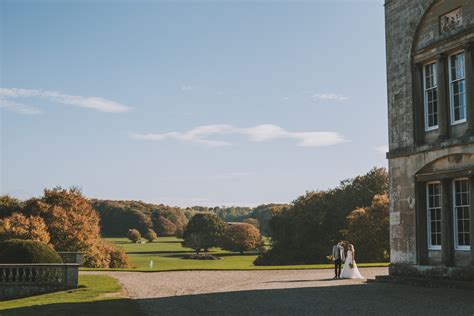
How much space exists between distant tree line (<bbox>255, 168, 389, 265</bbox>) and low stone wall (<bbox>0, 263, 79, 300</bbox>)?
25961mm

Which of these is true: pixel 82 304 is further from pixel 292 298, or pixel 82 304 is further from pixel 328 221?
pixel 328 221

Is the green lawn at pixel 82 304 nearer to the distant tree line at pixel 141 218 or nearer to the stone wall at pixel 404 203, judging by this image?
the stone wall at pixel 404 203

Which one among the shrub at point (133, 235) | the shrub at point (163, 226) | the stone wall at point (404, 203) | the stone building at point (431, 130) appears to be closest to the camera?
the stone building at point (431, 130)

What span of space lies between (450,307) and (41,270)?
13.9 metres

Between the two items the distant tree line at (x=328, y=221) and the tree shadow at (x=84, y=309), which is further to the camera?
the distant tree line at (x=328, y=221)

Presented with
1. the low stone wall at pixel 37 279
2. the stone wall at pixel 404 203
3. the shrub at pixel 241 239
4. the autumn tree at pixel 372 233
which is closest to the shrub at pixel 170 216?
the shrub at pixel 241 239

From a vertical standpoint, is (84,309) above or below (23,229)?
below

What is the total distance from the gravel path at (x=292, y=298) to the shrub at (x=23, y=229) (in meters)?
12.3

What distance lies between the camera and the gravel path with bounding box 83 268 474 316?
45.1ft

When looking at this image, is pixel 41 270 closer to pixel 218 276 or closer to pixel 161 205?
pixel 218 276

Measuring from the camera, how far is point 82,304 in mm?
15797

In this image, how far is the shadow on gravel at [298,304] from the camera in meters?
13.6

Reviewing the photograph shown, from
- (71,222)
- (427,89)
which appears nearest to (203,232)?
(71,222)

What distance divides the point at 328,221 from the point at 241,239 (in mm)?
21073
